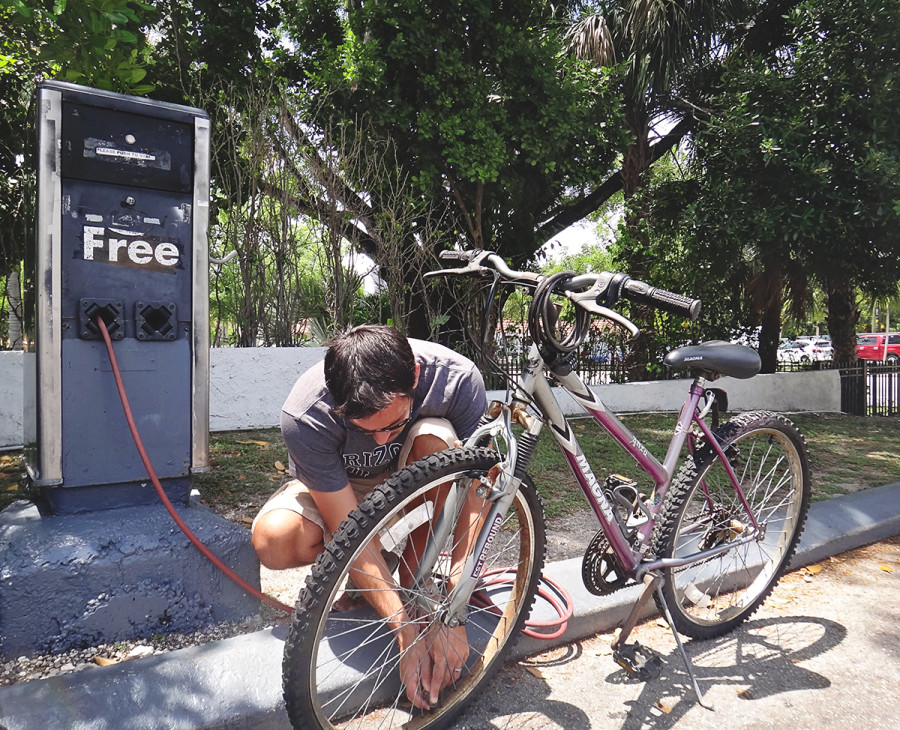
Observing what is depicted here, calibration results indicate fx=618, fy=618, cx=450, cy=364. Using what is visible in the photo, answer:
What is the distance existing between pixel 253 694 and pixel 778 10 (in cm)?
1048

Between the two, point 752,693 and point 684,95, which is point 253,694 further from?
point 684,95

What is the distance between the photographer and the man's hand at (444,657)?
1.94 m

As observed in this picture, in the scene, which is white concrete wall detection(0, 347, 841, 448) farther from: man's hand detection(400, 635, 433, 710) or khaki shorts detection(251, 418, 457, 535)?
man's hand detection(400, 635, 433, 710)

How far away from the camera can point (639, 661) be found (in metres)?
2.18

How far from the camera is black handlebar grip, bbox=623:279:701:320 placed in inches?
73.0

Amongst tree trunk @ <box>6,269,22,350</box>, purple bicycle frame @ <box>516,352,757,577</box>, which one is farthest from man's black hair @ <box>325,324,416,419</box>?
tree trunk @ <box>6,269,22,350</box>

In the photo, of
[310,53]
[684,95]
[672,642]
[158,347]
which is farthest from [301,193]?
[684,95]

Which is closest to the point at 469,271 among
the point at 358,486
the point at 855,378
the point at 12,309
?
the point at 358,486

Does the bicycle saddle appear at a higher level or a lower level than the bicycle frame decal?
higher

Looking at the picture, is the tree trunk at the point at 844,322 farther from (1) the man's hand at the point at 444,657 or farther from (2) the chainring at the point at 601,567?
(1) the man's hand at the point at 444,657

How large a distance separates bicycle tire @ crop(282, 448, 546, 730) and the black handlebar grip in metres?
0.66

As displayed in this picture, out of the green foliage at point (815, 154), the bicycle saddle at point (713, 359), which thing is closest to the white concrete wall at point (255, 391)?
the green foliage at point (815, 154)

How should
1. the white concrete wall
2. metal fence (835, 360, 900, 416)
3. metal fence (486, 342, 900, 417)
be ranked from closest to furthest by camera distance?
the white concrete wall
metal fence (486, 342, 900, 417)
metal fence (835, 360, 900, 416)

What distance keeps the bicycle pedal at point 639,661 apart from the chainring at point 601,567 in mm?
211
